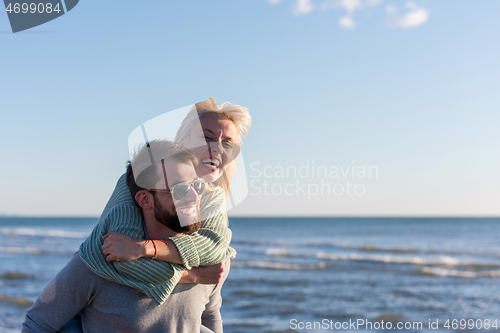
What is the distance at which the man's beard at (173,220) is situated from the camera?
1685 millimetres

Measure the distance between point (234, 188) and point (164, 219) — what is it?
105cm

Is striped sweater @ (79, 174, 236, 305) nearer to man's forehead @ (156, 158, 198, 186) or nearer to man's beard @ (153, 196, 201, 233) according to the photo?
man's beard @ (153, 196, 201, 233)

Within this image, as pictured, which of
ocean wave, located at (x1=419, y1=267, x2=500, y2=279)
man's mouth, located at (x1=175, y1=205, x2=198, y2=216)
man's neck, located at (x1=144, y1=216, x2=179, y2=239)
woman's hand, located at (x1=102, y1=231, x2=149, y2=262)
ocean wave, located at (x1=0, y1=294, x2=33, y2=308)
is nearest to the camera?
woman's hand, located at (x1=102, y1=231, x2=149, y2=262)

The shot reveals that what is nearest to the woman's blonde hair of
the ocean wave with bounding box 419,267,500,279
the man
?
the man

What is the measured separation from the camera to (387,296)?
9320 mm

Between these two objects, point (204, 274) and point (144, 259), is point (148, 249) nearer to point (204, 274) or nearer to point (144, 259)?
point (144, 259)

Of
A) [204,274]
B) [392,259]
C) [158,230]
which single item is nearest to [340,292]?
[392,259]

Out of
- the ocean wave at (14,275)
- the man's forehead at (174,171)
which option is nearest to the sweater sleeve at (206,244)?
the man's forehead at (174,171)

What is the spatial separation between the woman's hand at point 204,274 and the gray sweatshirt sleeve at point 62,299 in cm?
39

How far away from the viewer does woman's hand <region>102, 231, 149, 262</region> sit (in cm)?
157

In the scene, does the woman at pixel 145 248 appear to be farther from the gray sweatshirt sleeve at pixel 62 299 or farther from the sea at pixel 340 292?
the sea at pixel 340 292

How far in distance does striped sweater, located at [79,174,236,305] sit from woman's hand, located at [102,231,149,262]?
0.03m

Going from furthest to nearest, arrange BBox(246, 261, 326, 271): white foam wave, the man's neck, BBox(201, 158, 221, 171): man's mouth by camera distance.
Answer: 1. BBox(246, 261, 326, 271): white foam wave
2. BBox(201, 158, 221, 171): man's mouth
3. the man's neck

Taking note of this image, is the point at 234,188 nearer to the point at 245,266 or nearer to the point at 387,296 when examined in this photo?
the point at 387,296
